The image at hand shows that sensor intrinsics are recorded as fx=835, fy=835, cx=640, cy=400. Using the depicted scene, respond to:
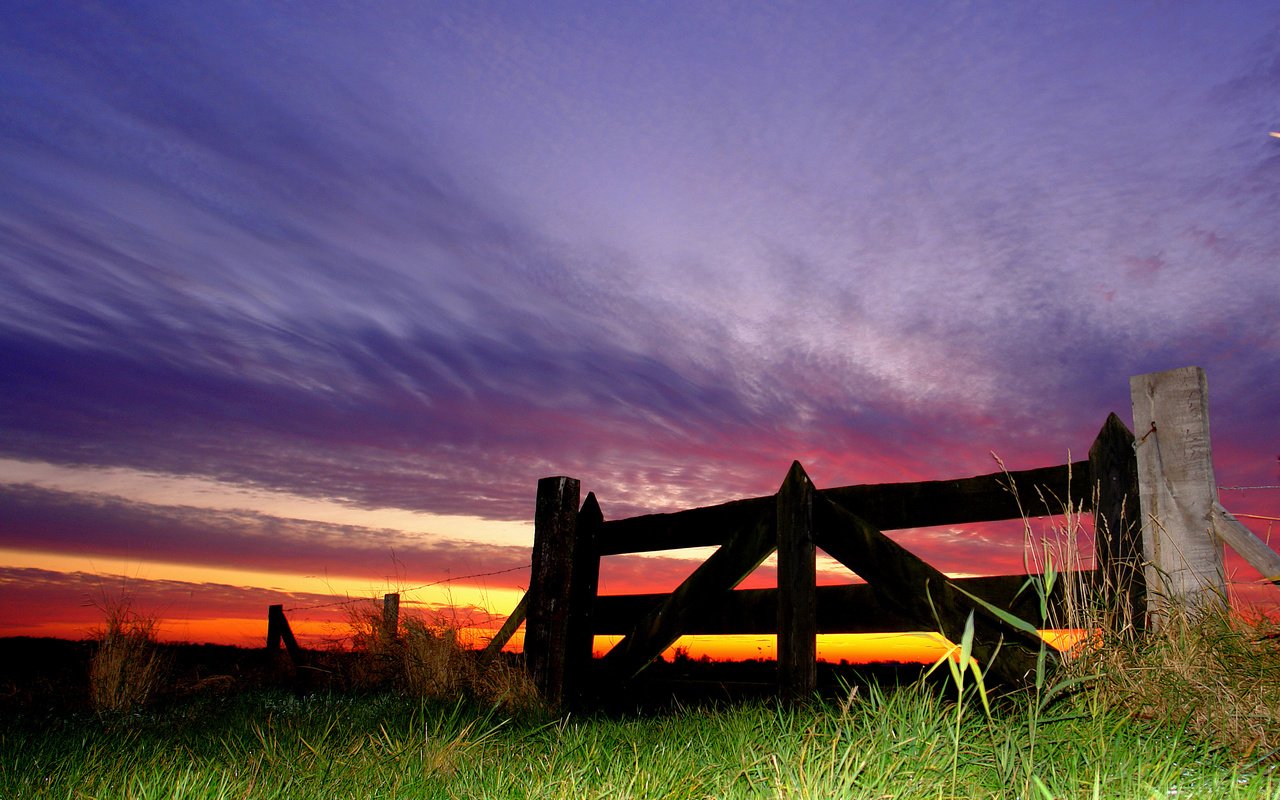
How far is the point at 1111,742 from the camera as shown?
9.24 feet

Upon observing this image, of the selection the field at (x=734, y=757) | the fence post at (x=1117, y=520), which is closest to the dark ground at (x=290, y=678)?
the field at (x=734, y=757)

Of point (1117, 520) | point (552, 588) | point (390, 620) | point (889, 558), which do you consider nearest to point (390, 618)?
point (390, 620)

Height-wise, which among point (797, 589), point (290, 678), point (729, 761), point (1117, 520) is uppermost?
point (1117, 520)

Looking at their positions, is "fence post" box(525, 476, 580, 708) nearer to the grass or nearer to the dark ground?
the dark ground

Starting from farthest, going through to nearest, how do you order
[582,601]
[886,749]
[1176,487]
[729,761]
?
1. [582,601]
2. [1176,487]
3. [729,761]
4. [886,749]

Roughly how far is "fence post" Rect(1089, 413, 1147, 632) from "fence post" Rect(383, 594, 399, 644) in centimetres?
687

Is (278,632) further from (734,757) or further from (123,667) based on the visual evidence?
(734,757)

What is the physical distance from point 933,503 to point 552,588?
120 inches

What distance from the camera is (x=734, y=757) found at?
3082 millimetres

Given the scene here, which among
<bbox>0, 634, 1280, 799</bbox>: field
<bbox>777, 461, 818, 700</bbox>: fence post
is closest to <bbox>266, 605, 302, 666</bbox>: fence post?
<bbox>0, 634, 1280, 799</bbox>: field

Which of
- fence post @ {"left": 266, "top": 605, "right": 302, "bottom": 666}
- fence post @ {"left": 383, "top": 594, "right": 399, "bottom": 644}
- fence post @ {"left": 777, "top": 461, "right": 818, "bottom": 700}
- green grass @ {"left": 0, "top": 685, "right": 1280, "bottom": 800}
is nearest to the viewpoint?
green grass @ {"left": 0, "top": 685, "right": 1280, "bottom": 800}

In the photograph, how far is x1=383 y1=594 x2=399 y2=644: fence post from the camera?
8766mm

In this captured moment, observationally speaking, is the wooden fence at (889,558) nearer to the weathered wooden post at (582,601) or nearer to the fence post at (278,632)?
the weathered wooden post at (582,601)

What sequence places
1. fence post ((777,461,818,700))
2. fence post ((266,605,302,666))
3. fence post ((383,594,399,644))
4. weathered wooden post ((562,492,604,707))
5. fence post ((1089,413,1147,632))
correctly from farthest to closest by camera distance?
fence post ((266,605,302,666)) < fence post ((383,594,399,644)) < weathered wooden post ((562,492,604,707)) < fence post ((777,461,818,700)) < fence post ((1089,413,1147,632))
